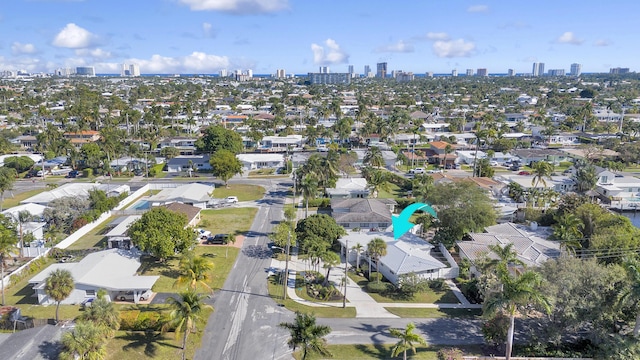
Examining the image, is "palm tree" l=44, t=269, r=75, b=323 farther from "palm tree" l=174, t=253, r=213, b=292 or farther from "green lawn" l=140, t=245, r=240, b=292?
"green lawn" l=140, t=245, r=240, b=292

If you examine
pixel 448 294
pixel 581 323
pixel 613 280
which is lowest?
pixel 448 294

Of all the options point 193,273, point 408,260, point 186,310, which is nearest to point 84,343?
point 186,310

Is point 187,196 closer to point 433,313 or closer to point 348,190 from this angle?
point 348,190

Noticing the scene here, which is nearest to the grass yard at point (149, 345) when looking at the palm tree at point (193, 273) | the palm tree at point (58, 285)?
the palm tree at point (193, 273)

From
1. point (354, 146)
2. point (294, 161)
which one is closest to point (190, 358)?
point (294, 161)

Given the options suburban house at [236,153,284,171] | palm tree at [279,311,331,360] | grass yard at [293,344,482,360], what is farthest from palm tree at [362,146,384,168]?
palm tree at [279,311,331,360]

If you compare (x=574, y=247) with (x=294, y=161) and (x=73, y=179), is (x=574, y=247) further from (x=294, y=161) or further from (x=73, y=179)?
(x=73, y=179)

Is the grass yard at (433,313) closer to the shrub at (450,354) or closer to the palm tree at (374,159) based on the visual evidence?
the shrub at (450,354)
